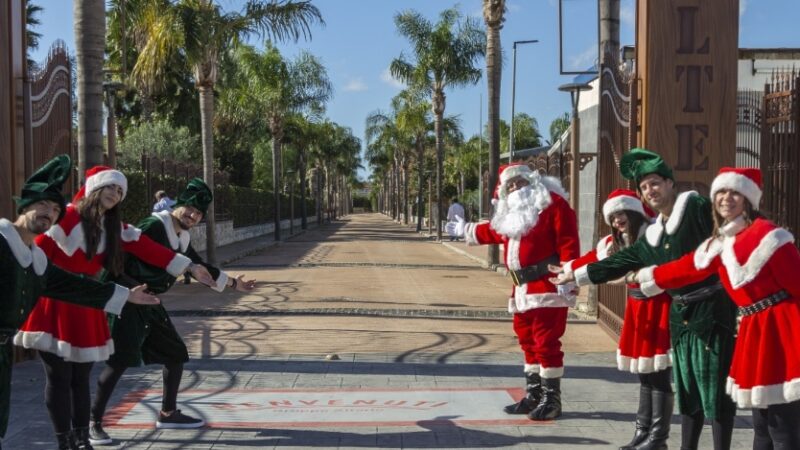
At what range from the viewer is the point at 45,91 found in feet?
29.6

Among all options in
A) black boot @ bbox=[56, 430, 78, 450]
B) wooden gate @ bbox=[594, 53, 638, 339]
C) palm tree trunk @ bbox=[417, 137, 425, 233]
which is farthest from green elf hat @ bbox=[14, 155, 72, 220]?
palm tree trunk @ bbox=[417, 137, 425, 233]

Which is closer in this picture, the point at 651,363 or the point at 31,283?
the point at 31,283

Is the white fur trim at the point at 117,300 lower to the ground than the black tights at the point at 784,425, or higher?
higher

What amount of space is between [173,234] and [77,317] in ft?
3.44

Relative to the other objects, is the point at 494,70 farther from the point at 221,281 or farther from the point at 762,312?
the point at 762,312

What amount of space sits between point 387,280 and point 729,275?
14.0 meters

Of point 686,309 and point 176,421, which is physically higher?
point 686,309

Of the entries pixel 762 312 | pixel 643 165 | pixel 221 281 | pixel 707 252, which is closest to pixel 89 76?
pixel 221 281

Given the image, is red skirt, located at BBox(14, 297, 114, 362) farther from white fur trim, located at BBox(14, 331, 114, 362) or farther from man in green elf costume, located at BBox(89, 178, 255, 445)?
man in green elf costume, located at BBox(89, 178, 255, 445)

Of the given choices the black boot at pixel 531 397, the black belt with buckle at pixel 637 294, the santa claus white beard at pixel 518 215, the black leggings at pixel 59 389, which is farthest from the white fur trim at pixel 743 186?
the black leggings at pixel 59 389

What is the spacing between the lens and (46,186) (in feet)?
14.2

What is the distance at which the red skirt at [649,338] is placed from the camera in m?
Result: 5.13

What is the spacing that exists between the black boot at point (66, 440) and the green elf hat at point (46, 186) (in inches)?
54.4

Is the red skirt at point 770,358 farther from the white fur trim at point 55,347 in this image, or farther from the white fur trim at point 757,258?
the white fur trim at point 55,347
